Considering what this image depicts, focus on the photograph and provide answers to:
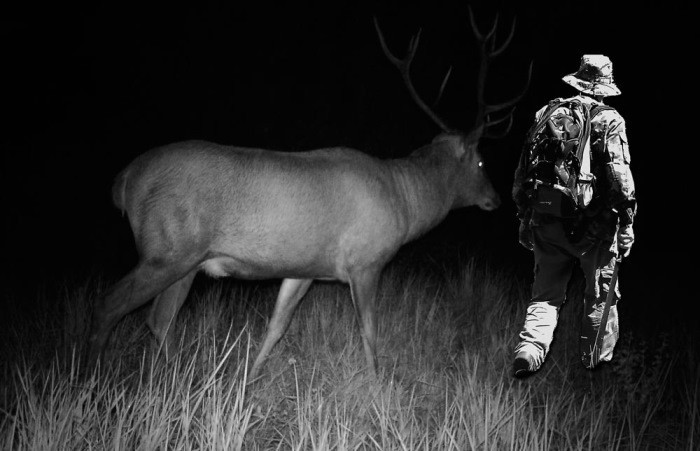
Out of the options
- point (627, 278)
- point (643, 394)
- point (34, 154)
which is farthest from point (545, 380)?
point (34, 154)

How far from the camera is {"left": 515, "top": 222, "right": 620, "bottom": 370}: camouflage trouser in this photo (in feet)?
9.29

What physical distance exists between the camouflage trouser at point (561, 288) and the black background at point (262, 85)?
20.4 ft

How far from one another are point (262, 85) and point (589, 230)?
8437 mm

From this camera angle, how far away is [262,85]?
34.8 ft

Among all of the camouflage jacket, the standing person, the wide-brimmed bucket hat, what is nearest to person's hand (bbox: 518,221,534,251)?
the standing person

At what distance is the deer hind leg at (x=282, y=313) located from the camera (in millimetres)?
4492

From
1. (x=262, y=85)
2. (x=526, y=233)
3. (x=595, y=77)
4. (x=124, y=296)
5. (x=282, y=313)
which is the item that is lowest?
(x=282, y=313)

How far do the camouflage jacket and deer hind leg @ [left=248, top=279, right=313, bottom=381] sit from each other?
237 cm

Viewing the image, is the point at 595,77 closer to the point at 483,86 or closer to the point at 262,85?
the point at 483,86

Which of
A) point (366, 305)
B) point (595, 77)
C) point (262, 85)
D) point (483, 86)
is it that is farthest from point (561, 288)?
point (262, 85)

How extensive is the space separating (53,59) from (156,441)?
9767mm

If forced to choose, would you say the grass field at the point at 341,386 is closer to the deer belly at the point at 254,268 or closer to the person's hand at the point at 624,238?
the deer belly at the point at 254,268

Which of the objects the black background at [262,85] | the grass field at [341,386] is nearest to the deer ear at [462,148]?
the grass field at [341,386]

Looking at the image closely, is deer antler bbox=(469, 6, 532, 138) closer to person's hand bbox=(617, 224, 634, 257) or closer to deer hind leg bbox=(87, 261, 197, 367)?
person's hand bbox=(617, 224, 634, 257)
